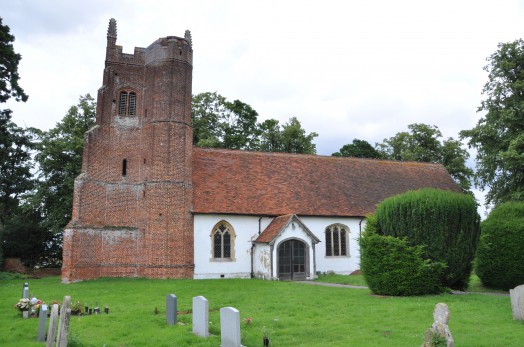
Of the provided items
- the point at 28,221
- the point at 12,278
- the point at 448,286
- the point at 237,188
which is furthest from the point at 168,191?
the point at 28,221

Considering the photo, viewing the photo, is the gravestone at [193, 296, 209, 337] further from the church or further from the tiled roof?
the tiled roof

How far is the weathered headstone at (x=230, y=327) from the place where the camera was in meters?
9.50

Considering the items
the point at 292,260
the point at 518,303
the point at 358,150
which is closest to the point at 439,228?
the point at 518,303

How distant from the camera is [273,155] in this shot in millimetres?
34750

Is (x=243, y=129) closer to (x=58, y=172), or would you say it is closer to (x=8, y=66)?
(x=58, y=172)

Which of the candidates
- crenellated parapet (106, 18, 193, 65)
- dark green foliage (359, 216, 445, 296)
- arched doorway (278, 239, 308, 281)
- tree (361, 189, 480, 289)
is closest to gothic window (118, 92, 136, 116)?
crenellated parapet (106, 18, 193, 65)

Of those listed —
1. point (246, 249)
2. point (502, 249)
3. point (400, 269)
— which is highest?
point (246, 249)

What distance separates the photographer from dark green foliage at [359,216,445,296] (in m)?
17.9

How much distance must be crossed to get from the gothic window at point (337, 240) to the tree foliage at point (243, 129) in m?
19.5

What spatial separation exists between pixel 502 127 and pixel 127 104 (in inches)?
1030

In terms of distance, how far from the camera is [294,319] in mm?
13266

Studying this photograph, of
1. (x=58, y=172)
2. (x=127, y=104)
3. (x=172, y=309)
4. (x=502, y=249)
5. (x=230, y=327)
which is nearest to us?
(x=230, y=327)

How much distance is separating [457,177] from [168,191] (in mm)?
32497

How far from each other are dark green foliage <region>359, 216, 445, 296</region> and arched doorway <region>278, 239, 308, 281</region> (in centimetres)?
902
